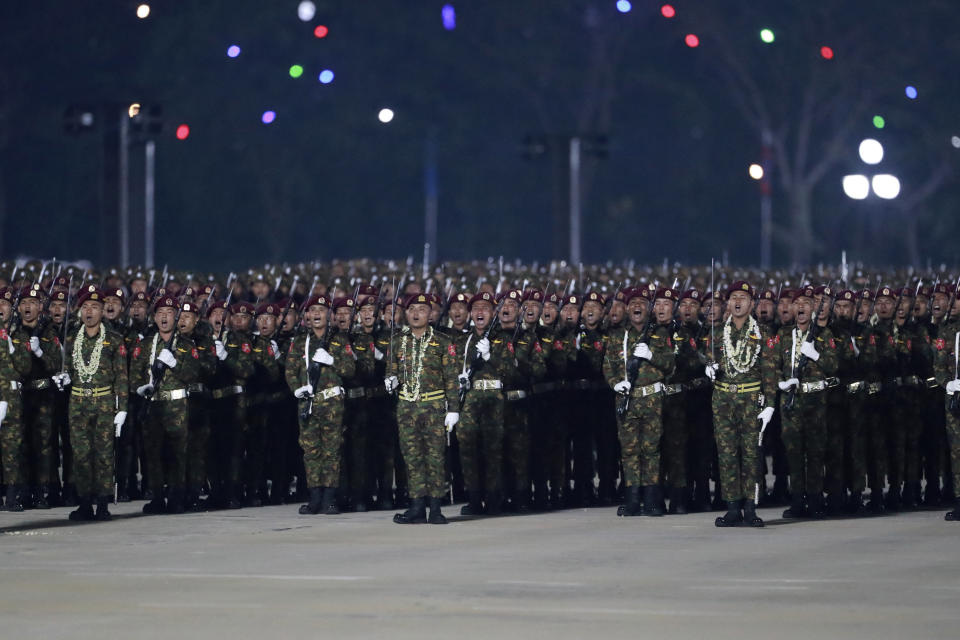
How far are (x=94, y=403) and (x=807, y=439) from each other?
5.35 meters

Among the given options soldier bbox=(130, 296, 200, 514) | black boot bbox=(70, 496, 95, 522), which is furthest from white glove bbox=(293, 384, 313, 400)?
black boot bbox=(70, 496, 95, 522)

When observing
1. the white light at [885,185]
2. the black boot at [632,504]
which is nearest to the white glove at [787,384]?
the black boot at [632,504]

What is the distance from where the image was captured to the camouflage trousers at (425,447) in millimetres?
15883

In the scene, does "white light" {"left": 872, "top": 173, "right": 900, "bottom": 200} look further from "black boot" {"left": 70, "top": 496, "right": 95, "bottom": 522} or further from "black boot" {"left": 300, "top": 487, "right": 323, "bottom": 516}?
"black boot" {"left": 70, "top": 496, "right": 95, "bottom": 522}

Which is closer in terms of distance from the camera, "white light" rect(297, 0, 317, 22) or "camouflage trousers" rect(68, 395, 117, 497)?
"camouflage trousers" rect(68, 395, 117, 497)

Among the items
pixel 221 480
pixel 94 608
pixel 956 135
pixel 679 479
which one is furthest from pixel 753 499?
pixel 956 135

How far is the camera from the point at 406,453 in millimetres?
15945

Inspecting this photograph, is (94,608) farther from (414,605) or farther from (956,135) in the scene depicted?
(956,135)

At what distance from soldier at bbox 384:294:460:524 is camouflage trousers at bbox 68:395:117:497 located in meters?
2.12

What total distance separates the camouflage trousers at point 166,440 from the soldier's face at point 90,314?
0.90 metres

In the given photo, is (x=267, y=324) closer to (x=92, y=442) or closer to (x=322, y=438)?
(x=322, y=438)

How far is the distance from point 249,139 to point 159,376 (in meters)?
50.3

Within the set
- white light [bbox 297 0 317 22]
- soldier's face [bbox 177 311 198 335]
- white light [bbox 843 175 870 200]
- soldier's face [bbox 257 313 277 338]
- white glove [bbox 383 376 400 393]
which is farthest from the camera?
white light [bbox 297 0 317 22]

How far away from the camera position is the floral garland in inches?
628
